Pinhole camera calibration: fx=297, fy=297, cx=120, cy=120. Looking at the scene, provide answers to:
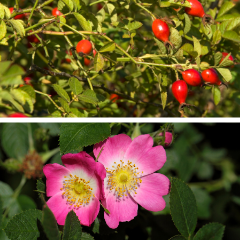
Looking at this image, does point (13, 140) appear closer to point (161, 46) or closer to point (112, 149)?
point (112, 149)

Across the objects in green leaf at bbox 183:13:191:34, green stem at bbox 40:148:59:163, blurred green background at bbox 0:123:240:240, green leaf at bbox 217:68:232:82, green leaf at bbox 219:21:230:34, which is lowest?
blurred green background at bbox 0:123:240:240

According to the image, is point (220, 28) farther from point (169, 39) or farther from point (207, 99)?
point (207, 99)

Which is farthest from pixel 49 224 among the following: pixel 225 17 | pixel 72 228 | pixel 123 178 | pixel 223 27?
pixel 225 17

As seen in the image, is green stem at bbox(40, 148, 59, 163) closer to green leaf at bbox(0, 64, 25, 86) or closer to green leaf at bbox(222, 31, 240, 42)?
green leaf at bbox(0, 64, 25, 86)

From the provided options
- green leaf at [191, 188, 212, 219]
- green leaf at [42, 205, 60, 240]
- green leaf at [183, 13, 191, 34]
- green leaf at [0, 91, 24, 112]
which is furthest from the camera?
green leaf at [191, 188, 212, 219]

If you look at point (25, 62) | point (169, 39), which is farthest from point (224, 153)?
point (25, 62)

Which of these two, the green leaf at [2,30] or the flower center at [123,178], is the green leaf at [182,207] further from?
the green leaf at [2,30]

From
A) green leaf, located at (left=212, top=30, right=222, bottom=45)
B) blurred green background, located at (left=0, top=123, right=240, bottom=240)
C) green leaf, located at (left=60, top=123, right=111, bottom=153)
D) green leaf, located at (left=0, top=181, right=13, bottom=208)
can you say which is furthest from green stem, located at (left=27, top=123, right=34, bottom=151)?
green leaf, located at (left=212, top=30, right=222, bottom=45)
